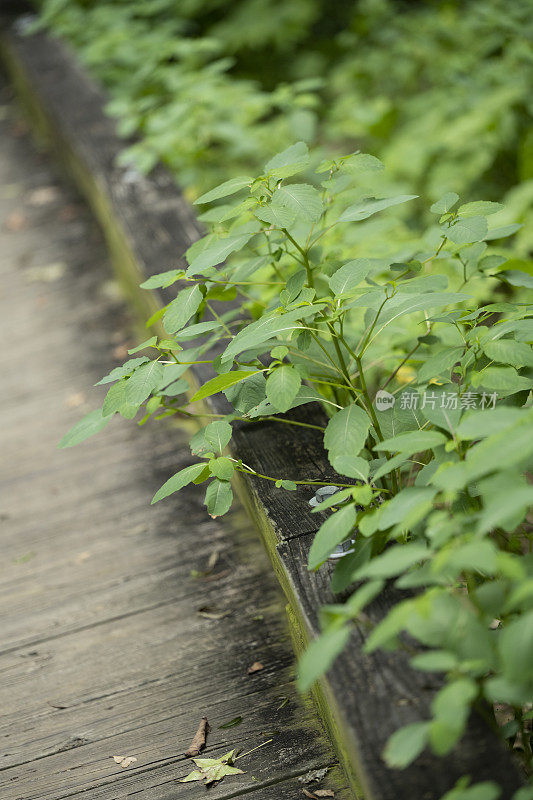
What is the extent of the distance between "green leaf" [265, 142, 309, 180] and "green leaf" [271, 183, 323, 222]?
0.12 feet

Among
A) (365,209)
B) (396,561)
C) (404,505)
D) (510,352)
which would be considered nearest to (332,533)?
(404,505)

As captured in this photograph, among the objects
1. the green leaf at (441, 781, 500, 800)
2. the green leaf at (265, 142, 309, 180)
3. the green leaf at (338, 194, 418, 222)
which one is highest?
the green leaf at (265, 142, 309, 180)

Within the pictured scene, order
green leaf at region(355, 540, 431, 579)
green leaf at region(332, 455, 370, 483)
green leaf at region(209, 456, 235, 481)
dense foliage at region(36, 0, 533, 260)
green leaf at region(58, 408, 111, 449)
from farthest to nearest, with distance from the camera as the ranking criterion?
dense foliage at region(36, 0, 533, 260)
green leaf at region(58, 408, 111, 449)
green leaf at region(209, 456, 235, 481)
green leaf at region(332, 455, 370, 483)
green leaf at region(355, 540, 431, 579)

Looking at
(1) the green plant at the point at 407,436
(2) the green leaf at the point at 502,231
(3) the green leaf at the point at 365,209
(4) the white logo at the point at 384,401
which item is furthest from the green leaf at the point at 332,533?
(2) the green leaf at the point at 502,231

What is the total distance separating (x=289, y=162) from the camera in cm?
189

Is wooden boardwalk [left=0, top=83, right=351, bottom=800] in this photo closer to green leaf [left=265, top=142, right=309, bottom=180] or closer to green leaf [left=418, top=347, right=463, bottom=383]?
green leaf [left=418, top=347, right=463, bottom=383]

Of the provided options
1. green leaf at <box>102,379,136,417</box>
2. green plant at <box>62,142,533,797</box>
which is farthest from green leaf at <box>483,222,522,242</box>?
green leaf at <box>102,379,136,417</box>

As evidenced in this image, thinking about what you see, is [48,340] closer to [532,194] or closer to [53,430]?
[53,430]

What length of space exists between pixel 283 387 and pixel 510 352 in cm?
49

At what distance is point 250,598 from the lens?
236 cm

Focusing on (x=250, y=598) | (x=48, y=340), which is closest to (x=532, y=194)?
(x=48, y=340)

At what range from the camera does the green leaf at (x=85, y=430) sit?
1.81m

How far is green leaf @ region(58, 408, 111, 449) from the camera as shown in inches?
71.4

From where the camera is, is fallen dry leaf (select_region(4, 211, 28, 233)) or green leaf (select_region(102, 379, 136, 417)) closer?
green leaf (select_region(102, 379, 136, 417))
